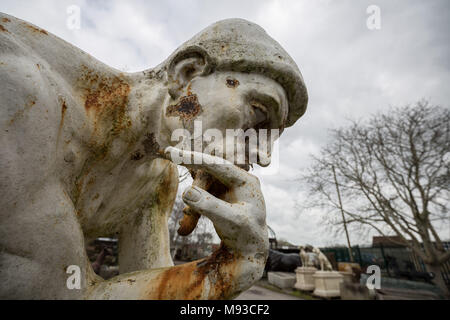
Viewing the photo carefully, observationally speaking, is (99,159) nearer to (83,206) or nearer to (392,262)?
(83,206)

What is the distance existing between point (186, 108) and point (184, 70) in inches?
10.4

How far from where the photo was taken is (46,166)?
101cm

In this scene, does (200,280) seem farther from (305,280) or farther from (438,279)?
(438,279)

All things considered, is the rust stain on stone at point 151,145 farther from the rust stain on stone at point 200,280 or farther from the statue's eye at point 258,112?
the rust stain on stone at point 200,280

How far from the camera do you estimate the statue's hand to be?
0.92 metres

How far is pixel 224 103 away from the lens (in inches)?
51.7

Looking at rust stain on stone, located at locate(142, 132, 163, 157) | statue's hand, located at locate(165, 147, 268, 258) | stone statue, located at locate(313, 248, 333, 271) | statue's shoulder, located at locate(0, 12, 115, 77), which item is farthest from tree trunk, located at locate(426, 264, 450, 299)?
statue's shoulder, located at locate(0, 12, 115, 77)

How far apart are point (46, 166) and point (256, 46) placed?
1.20 metres

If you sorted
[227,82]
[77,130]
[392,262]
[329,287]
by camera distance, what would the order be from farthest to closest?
[392,262] < [329,287] < [227,82] < [77,130]

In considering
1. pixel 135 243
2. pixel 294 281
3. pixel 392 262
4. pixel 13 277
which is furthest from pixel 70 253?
pixel 392 262

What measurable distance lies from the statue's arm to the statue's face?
11.5 inches

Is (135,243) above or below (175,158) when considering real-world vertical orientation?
below

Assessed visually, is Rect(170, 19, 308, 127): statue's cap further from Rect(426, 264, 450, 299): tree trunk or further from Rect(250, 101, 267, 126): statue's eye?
Rect(426, 264, 450, 299): tree trunk

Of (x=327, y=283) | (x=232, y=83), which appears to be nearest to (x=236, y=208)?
(x=232, y=83)
